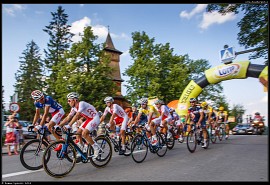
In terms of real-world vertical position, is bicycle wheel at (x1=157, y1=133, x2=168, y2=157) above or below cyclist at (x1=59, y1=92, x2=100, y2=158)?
below

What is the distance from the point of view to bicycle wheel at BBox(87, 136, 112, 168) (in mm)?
7422

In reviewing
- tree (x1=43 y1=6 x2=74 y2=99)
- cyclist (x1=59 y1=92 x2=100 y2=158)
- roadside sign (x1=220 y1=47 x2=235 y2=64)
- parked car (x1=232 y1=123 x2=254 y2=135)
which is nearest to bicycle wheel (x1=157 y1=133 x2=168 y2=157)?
cyclist (x1=59 y1=92 x2=100 y2=158)

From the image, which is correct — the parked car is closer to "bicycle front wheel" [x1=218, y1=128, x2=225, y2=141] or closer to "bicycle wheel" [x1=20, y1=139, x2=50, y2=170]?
"bicycle front wheel" [x1=218, y1=128, x2=225, y2=141]

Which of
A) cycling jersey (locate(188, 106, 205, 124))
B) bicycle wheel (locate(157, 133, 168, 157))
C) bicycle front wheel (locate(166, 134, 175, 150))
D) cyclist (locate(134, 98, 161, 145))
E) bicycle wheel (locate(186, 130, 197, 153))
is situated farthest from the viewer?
cycling jersey (locate(188, 106, 205, 124))

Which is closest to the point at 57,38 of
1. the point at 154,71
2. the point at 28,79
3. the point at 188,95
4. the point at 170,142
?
the point at 28,79

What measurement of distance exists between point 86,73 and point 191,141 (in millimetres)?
27325

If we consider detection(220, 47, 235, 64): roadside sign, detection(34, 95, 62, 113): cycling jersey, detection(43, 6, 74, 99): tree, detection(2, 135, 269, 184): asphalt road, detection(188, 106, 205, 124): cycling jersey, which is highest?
detection(43, 6, 74, 99): tree

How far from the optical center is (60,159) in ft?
21.7

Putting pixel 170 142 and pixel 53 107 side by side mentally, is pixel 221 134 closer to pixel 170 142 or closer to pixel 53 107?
pixel 170 142

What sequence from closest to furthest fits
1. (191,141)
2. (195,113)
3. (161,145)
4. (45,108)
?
1. (45,108)
2. (161,145)
3. (191,141)
4. (195,113)

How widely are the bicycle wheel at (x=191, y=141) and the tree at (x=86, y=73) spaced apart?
25.5 m

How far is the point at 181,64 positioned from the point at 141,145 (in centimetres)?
2997

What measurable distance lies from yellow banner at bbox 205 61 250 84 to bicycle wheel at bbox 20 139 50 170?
14137 mm

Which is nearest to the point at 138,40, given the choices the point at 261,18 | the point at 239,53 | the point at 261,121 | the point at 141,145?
the point at 261,121
